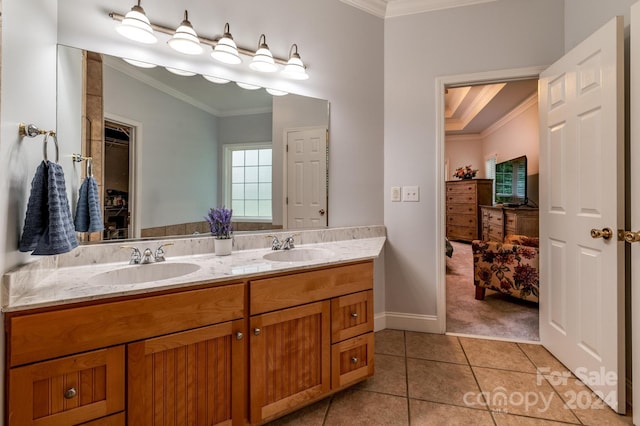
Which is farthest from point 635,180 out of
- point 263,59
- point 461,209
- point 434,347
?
point 461,209

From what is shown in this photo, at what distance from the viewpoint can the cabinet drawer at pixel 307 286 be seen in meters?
1.29

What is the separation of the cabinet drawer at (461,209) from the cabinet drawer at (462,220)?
0.25 feet

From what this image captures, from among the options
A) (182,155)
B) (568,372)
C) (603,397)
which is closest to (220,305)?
(182,155)

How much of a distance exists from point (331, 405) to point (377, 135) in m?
1.94

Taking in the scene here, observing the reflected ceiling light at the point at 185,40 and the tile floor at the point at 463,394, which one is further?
the reflected ceiling light at the point at 185,40

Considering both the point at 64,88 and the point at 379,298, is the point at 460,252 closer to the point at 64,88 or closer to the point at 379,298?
the point at 379,298

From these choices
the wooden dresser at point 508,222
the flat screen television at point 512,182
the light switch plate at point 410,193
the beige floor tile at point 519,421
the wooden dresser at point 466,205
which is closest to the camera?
the beige floor tile at point 519,421

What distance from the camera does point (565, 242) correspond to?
1.85m

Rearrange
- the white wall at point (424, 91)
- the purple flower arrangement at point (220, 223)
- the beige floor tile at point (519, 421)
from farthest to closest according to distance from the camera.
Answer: the white wall at point (424, 91), the purple flower arrangement at point (220, 223), the beige floor tile at point (519, 421)

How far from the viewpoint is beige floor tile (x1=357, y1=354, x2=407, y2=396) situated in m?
1.67

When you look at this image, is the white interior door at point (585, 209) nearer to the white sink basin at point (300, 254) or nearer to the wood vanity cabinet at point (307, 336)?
the wood vanity cabinet at point (307, 336)

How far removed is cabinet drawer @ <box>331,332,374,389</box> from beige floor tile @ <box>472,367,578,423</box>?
0.68 metres

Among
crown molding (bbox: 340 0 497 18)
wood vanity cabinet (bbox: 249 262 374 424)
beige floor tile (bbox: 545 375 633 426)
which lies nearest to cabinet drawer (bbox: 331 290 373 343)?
wood vanity cabinet (bbox: 249 262 374 424)

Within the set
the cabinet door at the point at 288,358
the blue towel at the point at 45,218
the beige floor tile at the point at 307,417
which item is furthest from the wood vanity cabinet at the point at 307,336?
the blue towel at the point at 45,218
